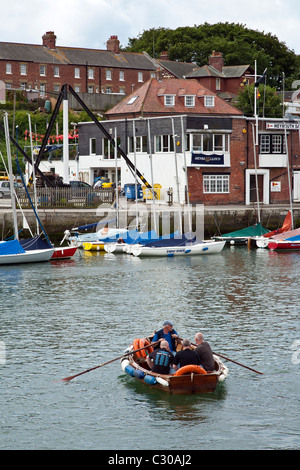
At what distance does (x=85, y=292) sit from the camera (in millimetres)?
35562

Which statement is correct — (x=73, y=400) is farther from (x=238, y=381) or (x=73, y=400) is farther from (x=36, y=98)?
(x=36, y=98)

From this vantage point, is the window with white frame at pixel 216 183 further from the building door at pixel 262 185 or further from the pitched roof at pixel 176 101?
the pitched roof at pixel 176 101

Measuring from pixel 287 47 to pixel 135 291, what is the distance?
326 ft

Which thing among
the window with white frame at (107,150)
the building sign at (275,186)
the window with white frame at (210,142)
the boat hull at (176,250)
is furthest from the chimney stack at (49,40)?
the boat hull at (176,250)

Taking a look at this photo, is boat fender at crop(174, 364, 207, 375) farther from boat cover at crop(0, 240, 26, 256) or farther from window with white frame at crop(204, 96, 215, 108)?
window with white frame at crop(204, 96, 215, 108)

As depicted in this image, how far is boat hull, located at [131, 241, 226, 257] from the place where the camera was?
1911 inches

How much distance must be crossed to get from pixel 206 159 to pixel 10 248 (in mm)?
25094

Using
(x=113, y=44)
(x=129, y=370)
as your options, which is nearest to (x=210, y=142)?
(x=129, y=370)

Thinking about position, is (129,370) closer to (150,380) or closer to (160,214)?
(150,380)

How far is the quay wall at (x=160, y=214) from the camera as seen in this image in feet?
172

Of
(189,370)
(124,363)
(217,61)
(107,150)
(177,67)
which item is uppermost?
(217,61)

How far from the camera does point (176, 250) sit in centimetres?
4862

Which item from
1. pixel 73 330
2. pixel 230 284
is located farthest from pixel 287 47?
pixel 73 330

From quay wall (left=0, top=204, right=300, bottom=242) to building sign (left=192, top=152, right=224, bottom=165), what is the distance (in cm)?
539
